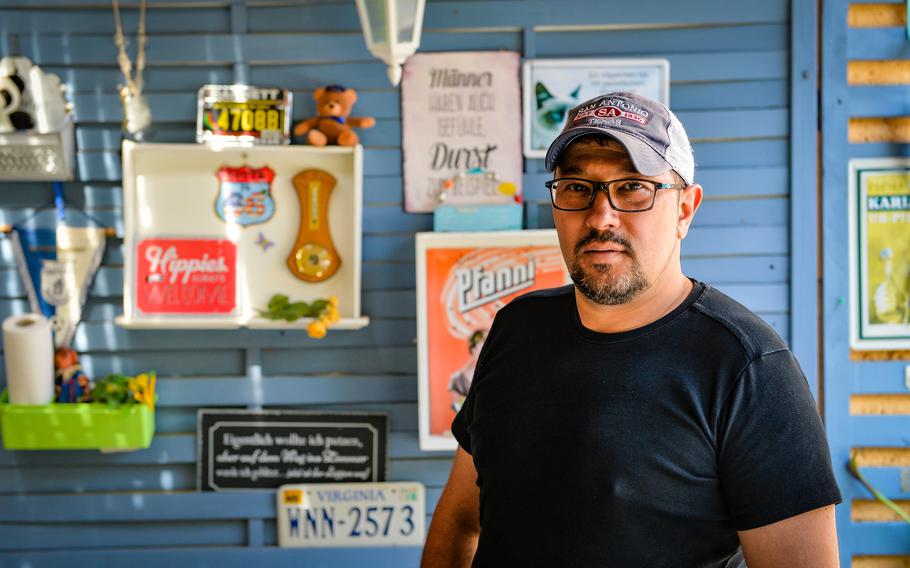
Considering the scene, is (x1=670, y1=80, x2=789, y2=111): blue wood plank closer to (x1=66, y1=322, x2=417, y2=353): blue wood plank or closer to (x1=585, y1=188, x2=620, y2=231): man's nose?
(x1=66, y1=322, x2=417, y2=353): blue wood plank

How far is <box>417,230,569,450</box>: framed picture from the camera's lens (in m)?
2.71

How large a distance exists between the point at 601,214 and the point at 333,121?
159 centimetres

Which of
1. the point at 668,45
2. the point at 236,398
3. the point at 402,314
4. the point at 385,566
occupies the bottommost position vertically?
the point at 385,566

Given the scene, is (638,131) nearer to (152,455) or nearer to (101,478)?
(152,455)

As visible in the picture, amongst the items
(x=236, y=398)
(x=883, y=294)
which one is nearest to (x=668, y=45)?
(x=883, y=294)

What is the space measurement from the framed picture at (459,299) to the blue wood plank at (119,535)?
0.81 m

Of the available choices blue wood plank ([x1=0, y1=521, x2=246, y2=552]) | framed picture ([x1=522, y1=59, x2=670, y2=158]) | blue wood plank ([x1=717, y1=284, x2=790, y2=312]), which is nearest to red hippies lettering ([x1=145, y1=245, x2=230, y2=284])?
blue wood plank ([x1=0, y1=521, x2=246, y2=552])

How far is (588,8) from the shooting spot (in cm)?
274

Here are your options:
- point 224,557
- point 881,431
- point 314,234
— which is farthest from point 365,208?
point 881,431

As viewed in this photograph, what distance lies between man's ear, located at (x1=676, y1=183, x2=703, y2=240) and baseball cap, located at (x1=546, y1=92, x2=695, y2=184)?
0.02 m

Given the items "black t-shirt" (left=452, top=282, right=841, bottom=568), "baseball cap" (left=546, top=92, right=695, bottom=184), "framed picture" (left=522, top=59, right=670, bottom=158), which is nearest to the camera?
"black t-shirt" (left=452, top=282, right=841, bottom=568)

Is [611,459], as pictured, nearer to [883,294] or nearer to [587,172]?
[587,172]

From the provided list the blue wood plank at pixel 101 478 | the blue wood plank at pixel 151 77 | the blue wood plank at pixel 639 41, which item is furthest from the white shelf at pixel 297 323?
the blue wood plank at pixel 639 41

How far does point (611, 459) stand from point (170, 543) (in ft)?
6.89
